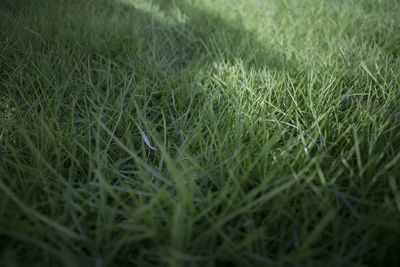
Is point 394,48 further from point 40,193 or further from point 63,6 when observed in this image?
point 63,6

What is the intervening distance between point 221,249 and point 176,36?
1292 mm

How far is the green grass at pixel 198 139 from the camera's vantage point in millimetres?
478

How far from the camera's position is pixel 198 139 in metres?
0.74

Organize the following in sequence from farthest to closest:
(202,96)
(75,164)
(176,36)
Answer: (176,36) → (202,96) → (75,164)

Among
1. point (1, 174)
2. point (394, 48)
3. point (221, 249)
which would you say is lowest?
point (1, 174)

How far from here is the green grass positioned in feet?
1.57

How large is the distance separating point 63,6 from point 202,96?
1199mm

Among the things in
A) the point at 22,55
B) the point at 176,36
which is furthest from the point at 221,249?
the point at 176,36

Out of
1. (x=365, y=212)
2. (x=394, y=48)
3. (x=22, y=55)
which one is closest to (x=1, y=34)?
(x=22, y=55)

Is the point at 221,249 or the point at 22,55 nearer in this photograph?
the point at 221,249

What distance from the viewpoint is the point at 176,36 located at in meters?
1.44

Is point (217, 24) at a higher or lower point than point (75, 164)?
higher

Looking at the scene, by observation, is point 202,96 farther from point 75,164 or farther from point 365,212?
point 365,212

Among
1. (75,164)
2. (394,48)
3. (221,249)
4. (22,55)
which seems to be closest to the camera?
(221,249)
